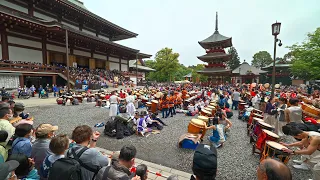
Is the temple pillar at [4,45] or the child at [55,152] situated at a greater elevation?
the temple pillar at [4,45]

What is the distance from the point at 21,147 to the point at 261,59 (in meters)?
76.3

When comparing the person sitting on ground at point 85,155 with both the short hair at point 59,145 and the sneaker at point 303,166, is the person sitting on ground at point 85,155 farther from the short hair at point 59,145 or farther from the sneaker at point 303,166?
the sneaker at point 303,166

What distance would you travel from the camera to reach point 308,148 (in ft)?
9.40

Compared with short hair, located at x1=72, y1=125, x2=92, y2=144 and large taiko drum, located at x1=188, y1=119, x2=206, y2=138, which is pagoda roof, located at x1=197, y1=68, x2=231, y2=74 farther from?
short hair, located at x1=72, y1=125, x2=92, y2=144

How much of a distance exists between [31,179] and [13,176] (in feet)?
0.80

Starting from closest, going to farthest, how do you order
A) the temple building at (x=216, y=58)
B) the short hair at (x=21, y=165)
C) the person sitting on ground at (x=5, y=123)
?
the short hair at (x=21, y=165) → the person sitting on ground at (x=5, y=123) → the temple building at (x=216, y=58)

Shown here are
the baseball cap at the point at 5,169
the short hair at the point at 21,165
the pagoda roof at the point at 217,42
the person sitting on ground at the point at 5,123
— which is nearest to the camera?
the baseball cap at the point at 5,169

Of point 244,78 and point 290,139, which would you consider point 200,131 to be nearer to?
point 290,139

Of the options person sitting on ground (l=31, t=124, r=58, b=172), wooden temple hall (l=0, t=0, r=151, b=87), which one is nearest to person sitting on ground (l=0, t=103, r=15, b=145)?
person sitting on ground (l=31, t=124, r=58, b=172)

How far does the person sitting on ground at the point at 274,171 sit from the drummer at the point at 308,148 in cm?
217

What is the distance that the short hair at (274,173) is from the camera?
4.03 feet

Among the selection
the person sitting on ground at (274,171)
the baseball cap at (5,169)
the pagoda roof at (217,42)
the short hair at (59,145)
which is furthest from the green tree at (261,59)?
the baseball cap at (5,169)

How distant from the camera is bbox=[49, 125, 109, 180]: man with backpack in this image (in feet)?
4.90

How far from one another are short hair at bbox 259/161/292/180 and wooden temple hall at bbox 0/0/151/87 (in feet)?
53.1
